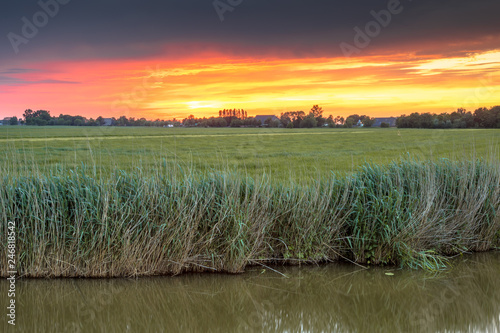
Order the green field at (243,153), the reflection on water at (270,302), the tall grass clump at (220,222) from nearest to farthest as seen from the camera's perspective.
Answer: the reflection on water at (270,302)
the tall grass clump at (220,222)
the green field at (243,153)

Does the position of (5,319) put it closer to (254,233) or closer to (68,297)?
(68,297)

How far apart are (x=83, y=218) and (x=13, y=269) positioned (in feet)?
5.52

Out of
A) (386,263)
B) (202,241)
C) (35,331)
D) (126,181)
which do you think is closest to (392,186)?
(386,263)

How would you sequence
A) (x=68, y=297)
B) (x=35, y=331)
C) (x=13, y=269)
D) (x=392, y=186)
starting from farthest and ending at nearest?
(x=392, y=186)
(x=13, y=269)
(x=68, y=297)
(x=35, y=331)

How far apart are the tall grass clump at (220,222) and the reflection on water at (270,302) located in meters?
0.39

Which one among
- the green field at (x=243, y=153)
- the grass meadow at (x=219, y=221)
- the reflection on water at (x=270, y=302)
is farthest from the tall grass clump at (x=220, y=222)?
the green field at (x=243, y=153)

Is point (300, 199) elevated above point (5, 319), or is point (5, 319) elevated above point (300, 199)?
point (300, 199)

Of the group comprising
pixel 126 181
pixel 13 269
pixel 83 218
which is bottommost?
pixel 13 269

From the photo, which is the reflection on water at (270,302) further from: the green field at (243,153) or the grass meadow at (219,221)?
the green field at (243,153)

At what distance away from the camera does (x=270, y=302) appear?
25.8 ft

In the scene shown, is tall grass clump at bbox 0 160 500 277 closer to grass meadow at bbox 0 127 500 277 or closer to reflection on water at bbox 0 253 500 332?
grass meadow at bbox 0 127 500 277

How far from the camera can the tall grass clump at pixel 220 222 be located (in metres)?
8.59

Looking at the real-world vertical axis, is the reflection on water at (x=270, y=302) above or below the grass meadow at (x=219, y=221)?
below

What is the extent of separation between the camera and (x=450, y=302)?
7977mm
